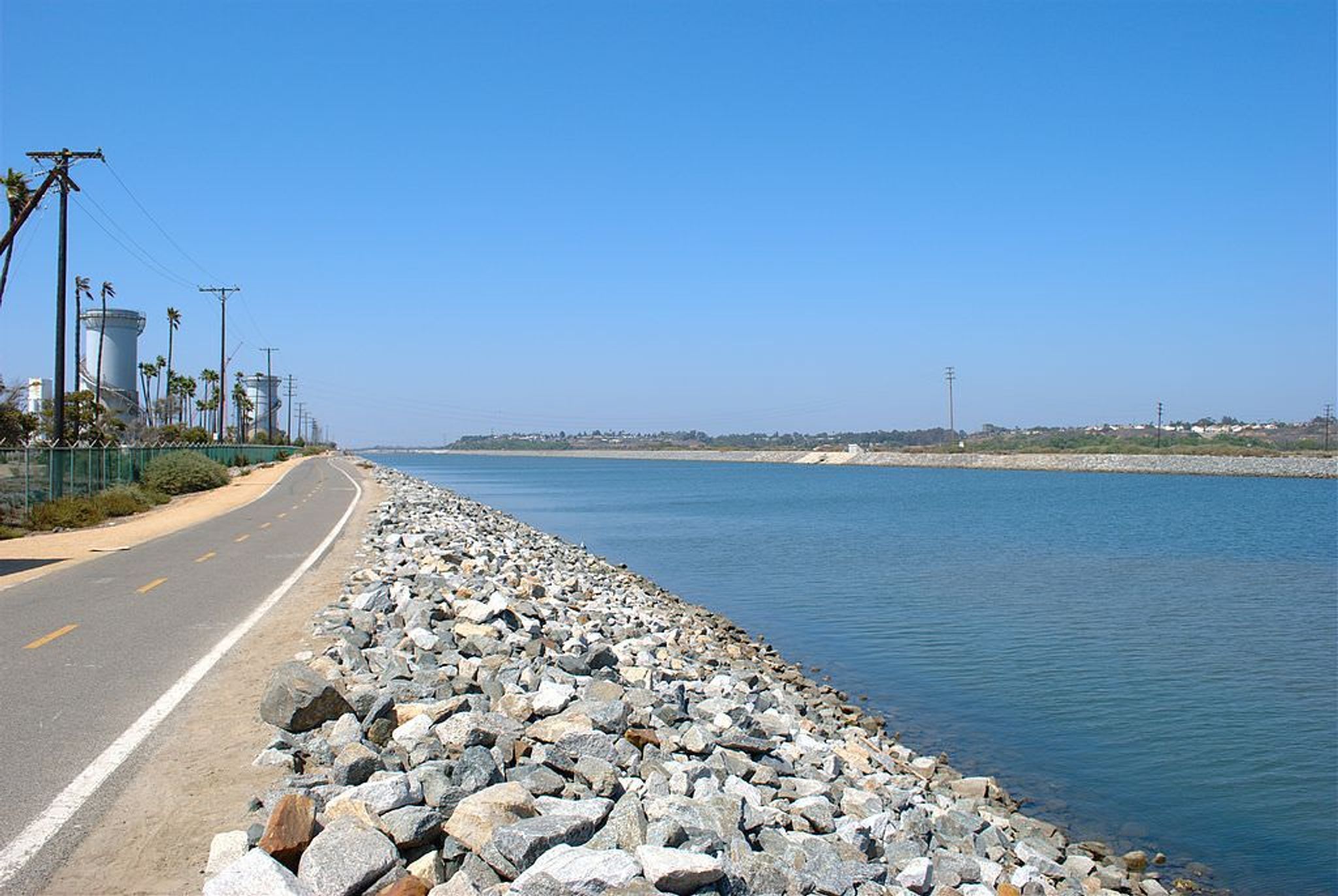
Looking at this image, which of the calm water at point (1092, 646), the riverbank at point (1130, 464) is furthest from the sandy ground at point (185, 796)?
the riverbank at point (1130, 464)

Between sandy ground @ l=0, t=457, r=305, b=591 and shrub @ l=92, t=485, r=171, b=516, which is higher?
shrub @ l=92, t=485, r=171, b=516

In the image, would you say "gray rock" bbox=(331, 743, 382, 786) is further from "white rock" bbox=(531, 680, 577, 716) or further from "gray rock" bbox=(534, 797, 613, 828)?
"white rock" bbox=(531, 680, 577, 716)

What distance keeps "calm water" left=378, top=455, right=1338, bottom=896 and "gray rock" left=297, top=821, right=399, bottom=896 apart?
7.63m

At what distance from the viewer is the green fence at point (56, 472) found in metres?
26.7

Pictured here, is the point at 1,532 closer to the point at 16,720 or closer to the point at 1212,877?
the point at 16,720

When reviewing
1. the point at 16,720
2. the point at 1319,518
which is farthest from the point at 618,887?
the point at 1319,518

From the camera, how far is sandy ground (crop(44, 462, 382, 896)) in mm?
5266

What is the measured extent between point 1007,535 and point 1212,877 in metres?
33.3

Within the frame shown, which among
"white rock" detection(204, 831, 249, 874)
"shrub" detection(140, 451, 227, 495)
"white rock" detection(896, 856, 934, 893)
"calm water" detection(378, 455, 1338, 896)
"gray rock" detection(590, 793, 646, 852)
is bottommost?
"calm water" detection(378, 455, 1338, 896)

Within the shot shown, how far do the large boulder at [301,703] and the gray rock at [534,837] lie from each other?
2615 millimetres

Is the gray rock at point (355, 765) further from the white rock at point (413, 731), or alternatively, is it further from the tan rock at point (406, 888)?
the tan rock at point (406, 888)

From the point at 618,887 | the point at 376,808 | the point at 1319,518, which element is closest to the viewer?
the point at 618,887

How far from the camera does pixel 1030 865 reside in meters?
8.33

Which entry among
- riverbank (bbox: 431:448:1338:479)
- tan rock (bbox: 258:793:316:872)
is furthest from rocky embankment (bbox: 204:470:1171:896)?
riverbank (bbox: 431:448:1338:479)
